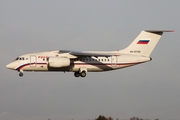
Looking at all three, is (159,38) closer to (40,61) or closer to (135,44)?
(135,44)

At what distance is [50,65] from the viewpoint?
111 feet

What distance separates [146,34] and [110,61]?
3.88 m

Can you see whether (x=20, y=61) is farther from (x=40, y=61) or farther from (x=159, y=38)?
(x=159, y=38)

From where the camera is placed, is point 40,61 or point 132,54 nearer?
point 40,61

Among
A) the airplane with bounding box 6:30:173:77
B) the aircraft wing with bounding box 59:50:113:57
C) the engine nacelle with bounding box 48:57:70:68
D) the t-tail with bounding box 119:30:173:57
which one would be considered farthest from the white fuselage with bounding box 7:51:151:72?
the t-tail with bounding box 119:30:173:57

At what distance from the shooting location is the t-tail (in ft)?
122

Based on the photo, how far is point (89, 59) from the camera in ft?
117

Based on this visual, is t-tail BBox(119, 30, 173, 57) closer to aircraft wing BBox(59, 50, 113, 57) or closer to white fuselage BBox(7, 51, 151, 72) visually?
white fuselage BBox(7, 51, 151, 72)

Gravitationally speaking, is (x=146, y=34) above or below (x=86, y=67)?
above

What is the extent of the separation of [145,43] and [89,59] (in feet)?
15.2

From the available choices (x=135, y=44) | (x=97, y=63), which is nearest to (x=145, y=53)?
(x=135, y=44)

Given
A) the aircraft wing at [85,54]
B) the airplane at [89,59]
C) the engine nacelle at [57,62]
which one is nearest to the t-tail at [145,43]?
the airplane at [89,59]

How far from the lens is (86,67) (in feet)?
116

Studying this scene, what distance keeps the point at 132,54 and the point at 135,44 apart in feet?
3.21
